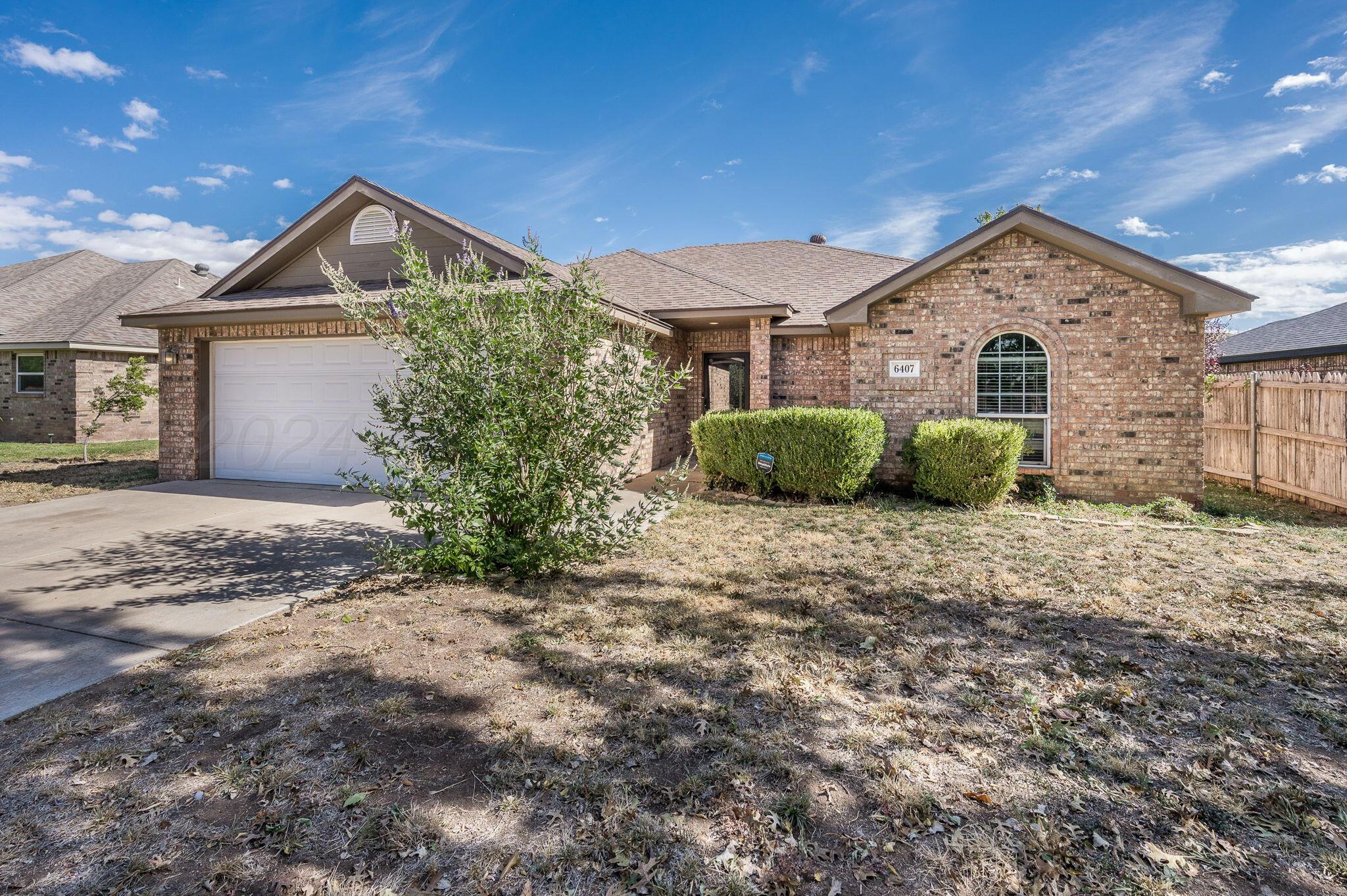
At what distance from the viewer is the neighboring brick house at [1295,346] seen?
14.8 metres

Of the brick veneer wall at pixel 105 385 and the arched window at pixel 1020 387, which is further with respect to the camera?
the brick veneer wall at pixel 105 385

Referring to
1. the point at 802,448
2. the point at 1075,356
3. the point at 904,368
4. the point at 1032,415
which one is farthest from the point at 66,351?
the point at 1075,356

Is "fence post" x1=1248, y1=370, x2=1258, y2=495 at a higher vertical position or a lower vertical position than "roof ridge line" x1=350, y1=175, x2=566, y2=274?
lower

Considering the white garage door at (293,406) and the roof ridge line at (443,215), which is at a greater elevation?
the roof ridge line at (443,215)

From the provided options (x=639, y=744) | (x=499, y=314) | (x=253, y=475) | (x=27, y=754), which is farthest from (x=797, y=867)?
(x=253, y=475)

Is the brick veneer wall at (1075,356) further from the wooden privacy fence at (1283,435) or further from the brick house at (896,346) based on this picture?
the wooden privacy fence at (1283,435)

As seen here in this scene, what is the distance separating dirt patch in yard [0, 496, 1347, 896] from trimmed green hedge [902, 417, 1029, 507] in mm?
3673

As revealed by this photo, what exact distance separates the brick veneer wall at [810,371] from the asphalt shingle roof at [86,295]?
17.9 metres

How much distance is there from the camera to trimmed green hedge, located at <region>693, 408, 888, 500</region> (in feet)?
28.8

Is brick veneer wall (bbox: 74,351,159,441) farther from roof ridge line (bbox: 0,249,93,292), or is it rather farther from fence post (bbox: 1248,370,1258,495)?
fence post (bbox: 1248,370,1258,495)

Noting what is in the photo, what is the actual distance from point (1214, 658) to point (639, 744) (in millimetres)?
3680

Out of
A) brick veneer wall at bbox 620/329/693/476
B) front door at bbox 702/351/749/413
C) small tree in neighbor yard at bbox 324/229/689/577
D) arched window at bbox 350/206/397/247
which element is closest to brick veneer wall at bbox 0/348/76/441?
arched window at bbox 350/206/397/247

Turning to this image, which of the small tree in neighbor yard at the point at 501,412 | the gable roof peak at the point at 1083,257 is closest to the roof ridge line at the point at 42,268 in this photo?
the small tree in neighbor yard at the point at 501,412

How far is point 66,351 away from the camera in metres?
17.2
